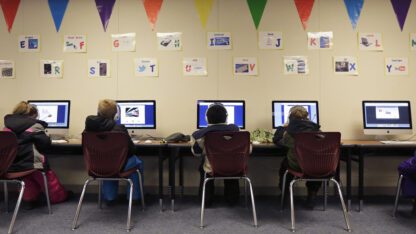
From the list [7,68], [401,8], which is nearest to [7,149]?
[7,68]

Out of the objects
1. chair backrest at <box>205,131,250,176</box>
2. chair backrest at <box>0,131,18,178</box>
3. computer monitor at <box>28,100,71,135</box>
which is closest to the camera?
chair backrest at <box>0,131,18,178</box>

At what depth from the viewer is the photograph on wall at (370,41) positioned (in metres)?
3.70

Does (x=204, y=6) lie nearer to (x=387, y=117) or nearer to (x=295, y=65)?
(x=295, y=65)

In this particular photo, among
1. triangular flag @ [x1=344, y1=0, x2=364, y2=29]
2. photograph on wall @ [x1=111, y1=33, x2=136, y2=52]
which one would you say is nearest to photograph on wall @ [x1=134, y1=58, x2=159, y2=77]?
photograph on wall @ [x1=111, y1=33, x2=136, y2=52]

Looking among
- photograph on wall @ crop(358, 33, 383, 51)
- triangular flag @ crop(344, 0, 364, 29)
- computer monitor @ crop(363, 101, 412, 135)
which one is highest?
triangular flag @ crop(344, 0, 364, 29)

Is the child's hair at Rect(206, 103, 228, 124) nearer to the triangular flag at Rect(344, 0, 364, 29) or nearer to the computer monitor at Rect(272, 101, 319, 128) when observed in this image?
the computer monitor at Rect(272, 101, 319, 128)

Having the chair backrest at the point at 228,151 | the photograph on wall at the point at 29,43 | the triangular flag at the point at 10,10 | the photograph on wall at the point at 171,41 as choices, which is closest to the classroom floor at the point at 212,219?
the chair backrest at the point at 228,151

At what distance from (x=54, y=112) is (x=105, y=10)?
125 cm

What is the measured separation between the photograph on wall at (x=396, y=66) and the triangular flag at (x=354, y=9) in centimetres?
56

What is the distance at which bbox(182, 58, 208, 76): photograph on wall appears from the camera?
3746 mm

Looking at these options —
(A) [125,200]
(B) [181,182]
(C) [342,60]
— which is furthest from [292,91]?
(A) [125,200]

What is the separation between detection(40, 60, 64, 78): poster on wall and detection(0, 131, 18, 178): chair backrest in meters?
1.45

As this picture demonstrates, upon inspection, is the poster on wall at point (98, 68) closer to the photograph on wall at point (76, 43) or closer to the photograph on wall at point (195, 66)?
the photograph on wall at point (76, 43)

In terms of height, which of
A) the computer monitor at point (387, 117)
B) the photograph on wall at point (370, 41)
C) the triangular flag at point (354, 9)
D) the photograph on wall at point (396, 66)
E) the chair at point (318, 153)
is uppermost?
the triangular flag at point (354, 9)
